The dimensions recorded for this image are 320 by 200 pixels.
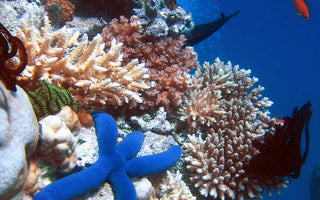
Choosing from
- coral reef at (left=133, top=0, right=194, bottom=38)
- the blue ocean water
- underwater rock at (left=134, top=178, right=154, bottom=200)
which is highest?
the blue ocean water

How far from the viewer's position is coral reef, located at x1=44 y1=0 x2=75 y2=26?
388 cm

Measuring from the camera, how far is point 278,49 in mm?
68562

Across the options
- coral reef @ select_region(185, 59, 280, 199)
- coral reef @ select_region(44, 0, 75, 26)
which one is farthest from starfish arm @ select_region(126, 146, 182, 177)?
coral reef @ select_region(44, 0, 75, 26)

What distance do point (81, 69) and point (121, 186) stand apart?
167 centimetres

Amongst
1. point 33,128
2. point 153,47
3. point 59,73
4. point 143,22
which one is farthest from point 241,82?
point 33,128

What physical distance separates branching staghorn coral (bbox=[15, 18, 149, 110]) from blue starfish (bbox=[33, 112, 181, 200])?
367 millimetres

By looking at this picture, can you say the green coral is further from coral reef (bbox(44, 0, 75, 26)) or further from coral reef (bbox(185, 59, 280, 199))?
coral reef (bbox(185, 59, 280, 199))

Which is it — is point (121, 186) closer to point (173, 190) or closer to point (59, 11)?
point (173, 190)

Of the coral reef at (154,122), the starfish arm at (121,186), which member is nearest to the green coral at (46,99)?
the starfish arm at (121,186)

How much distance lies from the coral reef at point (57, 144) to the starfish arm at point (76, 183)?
0.18 m

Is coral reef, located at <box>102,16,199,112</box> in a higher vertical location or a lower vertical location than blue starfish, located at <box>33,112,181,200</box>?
higher

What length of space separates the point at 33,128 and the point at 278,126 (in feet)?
12.9

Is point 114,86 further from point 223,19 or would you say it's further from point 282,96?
point 282,96

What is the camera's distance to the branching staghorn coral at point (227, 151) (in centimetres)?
375
